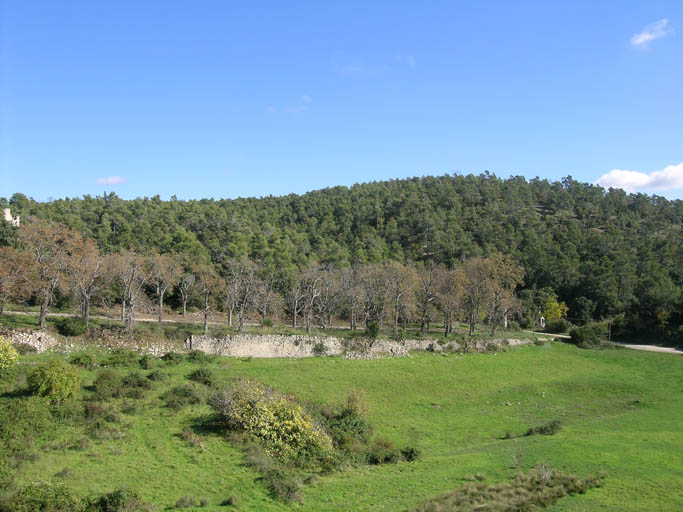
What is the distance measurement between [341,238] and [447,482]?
73.4 meters

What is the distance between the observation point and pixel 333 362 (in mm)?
40906

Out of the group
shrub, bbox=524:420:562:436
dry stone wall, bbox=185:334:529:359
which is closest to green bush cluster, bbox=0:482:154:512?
shrub, bbox=524:420:562:436

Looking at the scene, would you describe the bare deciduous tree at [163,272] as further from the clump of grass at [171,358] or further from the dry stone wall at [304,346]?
the clump of grass at [171,358]

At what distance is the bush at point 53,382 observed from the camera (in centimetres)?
2284

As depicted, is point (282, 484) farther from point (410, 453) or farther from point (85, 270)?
point (85, 270)

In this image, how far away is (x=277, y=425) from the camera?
23.3 meters

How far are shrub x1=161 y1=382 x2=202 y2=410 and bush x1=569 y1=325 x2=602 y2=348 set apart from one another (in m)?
48.4

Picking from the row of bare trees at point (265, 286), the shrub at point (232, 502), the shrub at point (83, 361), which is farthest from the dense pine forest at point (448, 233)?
the shrub at point (232, 502)

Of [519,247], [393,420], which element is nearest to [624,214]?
[519,247]

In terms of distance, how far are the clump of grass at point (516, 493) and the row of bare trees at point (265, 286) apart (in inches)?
1159

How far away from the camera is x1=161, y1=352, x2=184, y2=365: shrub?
33.7 m

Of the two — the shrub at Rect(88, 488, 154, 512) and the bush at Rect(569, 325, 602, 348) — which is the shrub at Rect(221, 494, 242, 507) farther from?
the bush at Rect(569, 325, 602, 348)

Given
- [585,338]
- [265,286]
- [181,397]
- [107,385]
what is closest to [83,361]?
[107,385]

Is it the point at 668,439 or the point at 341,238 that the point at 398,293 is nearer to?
the point at 668,439
